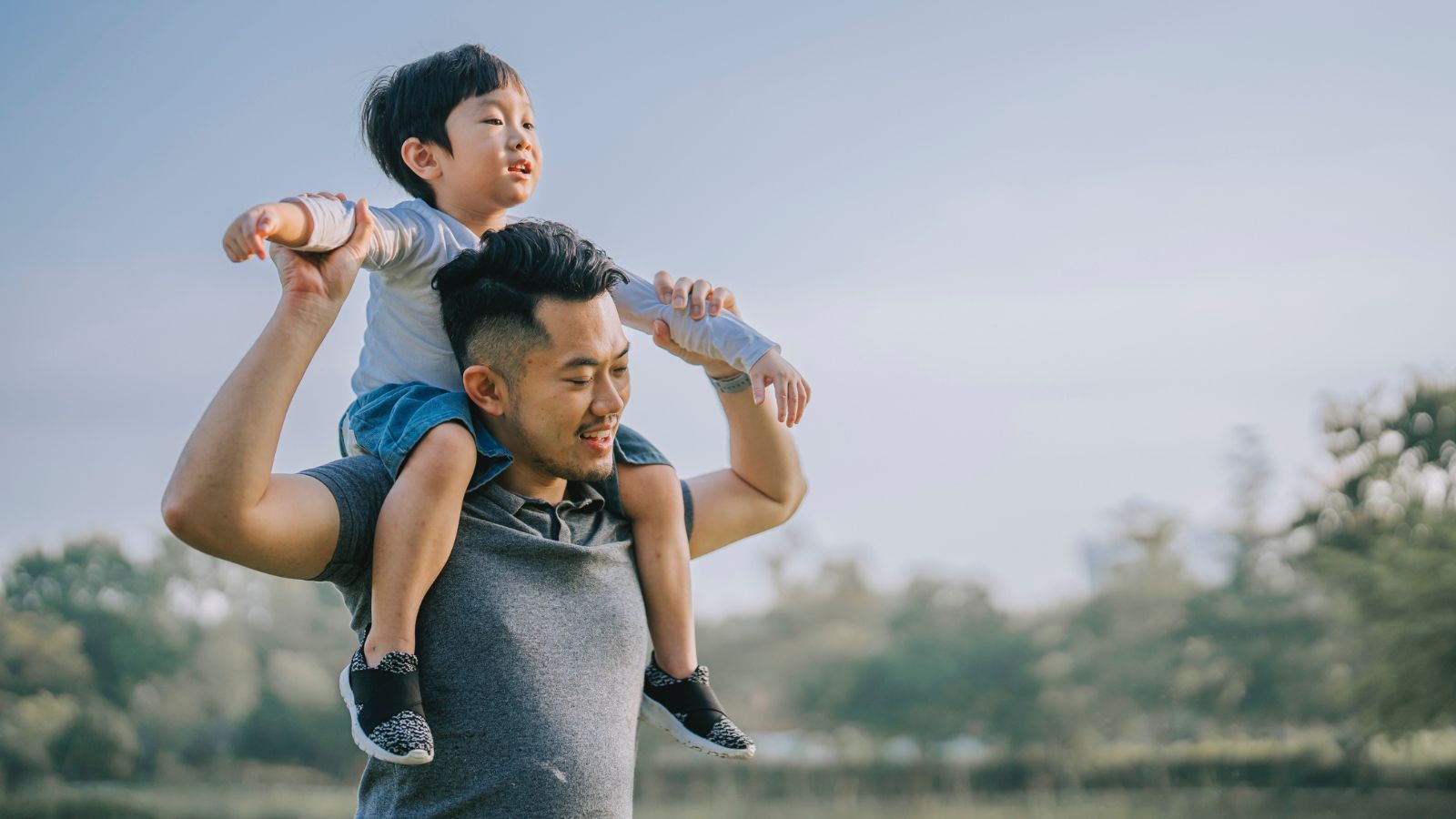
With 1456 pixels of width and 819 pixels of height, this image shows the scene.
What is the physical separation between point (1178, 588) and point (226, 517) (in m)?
33.7

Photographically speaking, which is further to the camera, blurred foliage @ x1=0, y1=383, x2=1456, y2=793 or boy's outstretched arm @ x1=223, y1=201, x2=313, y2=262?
blurred foliage @ x1=0, y1=383, x2=1456, y2=793

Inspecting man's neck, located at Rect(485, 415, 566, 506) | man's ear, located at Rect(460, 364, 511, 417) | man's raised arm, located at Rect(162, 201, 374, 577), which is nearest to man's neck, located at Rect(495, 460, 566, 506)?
man's neck, located at Rect(485, 415, 566, 506)

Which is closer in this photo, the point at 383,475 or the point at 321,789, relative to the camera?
the point at 383,475

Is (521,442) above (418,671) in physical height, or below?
above

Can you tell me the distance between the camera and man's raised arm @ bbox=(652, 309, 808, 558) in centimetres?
247

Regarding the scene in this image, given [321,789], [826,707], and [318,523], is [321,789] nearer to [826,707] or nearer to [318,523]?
[826,707]

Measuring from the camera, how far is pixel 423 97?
2.47 metres

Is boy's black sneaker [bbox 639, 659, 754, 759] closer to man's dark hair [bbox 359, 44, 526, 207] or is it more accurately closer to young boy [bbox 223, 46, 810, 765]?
young boy [bbox 223, 46, 810, 765]

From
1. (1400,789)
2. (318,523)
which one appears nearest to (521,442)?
(318,523)

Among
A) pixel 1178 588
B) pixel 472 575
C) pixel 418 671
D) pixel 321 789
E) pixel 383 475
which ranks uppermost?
pixel 1178 588

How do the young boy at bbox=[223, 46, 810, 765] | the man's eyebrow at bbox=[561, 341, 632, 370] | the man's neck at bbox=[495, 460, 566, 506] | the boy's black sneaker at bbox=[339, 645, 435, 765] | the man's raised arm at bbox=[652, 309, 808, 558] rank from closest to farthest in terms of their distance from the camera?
1. the boy's black sneaker at bbox=[339, 645, 435, 765]
2. the young boy at bbox=[223, 46, 810, 765]
3. the man's eyebrow at bbox=[561, 341, 632, 370]
4. the man's neck at bbox=[495, 460, 566, 506]
5. the man's raised arm at bbox=[652, 309, 808, 558]

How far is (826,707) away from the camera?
35.3m

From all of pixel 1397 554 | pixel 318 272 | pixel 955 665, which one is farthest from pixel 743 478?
pixel 955 665

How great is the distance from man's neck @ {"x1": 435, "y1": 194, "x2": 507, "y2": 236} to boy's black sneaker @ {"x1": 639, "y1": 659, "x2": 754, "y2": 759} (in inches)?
33.8
